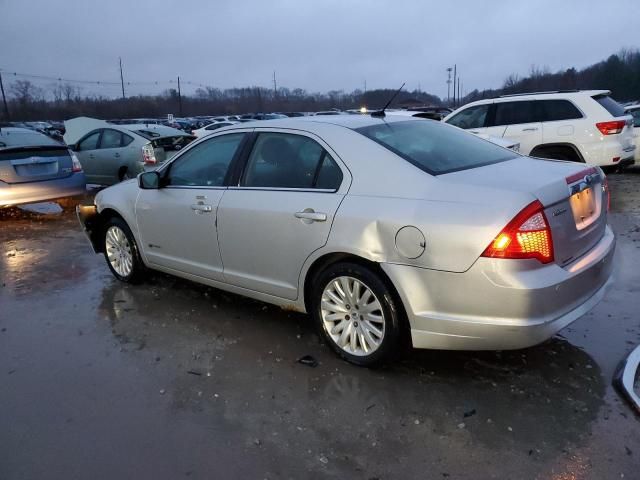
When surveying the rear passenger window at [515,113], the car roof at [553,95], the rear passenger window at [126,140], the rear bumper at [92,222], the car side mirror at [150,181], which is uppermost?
the car roof at [553,95]

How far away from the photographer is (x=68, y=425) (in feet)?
9.75

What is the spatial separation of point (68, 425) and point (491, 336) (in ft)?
A: 7.82

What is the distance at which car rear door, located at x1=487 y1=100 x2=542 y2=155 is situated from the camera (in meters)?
8.96

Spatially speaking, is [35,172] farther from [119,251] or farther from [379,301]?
[379,301]

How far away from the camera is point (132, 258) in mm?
5156

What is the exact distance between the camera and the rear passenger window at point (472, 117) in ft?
31.8

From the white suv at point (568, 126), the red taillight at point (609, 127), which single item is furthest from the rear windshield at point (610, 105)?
the red taillight at point (609, 127)

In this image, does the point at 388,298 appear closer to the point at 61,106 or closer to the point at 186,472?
the point at 186,472

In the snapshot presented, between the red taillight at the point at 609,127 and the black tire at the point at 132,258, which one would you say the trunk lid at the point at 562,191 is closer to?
the black tire at the point at 132,258

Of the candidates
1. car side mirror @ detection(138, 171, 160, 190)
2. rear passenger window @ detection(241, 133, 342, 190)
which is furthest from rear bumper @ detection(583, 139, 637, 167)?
car side mirror @ detection(138, 171, 160, 190)

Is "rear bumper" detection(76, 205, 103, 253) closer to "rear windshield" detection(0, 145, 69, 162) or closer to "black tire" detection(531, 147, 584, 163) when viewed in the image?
"rear windshield" detection(0, 145, 69, 162)

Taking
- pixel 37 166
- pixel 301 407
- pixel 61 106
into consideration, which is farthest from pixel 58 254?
pixel 61 106

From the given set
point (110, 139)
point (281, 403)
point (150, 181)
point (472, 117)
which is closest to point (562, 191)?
point (281, 403)

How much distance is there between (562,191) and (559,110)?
657 cm
